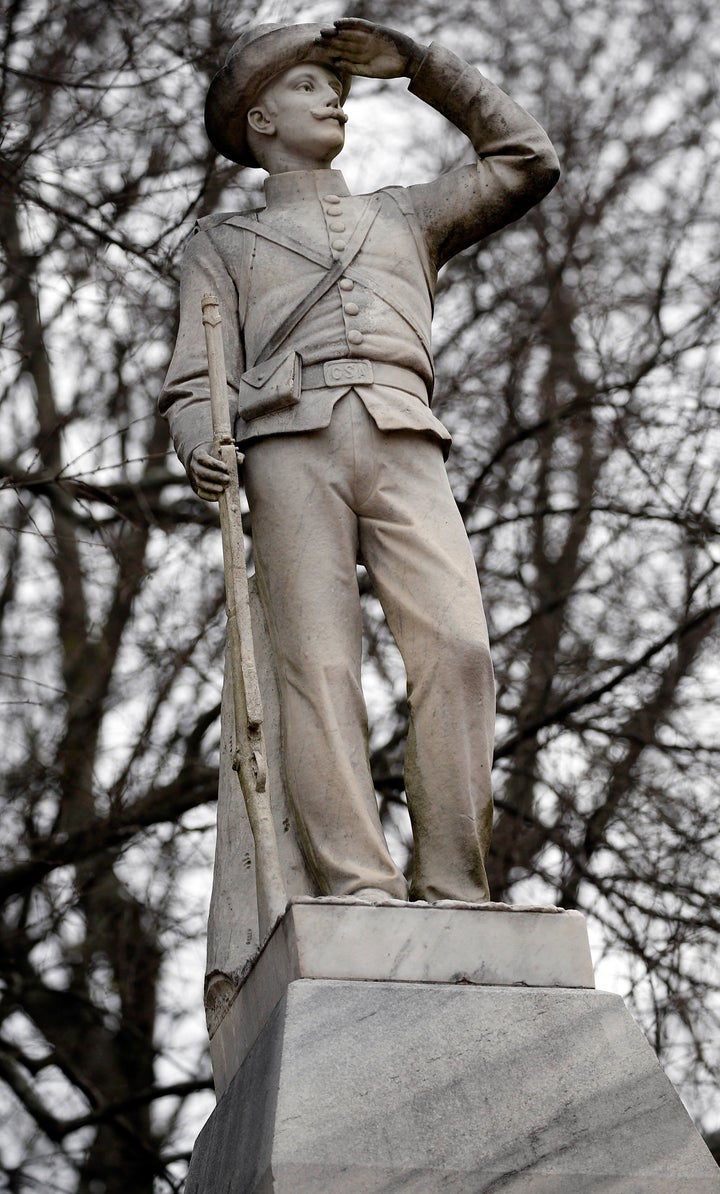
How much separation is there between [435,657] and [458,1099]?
1153 millimetres

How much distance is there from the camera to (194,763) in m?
10.4

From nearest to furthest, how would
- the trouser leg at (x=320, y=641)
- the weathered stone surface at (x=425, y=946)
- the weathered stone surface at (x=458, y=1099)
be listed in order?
the weathered stone surface at (x=458, y=1099), the weathered stone surface at (x=425, y=946), the trouser leg at (x=320, y=641)

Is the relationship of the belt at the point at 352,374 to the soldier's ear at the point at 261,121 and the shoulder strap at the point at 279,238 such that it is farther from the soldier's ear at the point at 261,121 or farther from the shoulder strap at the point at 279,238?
the soldier's ear at the point at 261,121

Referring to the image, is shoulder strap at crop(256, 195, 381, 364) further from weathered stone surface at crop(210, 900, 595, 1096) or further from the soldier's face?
weathered stone surface at crop(210, 900, 595, 1096)

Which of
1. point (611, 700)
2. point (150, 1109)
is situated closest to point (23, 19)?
point (611, 700)

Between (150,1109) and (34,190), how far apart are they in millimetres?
5143

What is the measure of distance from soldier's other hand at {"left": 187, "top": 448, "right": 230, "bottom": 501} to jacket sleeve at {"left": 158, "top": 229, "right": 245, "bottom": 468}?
0.15 meters

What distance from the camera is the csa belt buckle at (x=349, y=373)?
5484 millimetres

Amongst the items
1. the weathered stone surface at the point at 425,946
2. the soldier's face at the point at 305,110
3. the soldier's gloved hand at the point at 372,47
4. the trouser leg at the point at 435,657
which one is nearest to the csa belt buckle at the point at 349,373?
the trouser leg at the point at 435,657

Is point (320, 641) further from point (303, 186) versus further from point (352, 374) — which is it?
point (303, 186)

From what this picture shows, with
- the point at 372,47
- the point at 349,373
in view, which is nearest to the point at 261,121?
the point at 372,47

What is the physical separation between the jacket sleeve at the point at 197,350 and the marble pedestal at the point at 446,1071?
1464 millimetres

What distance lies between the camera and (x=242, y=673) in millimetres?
5199

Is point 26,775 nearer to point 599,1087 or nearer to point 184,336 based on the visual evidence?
point 184,336
